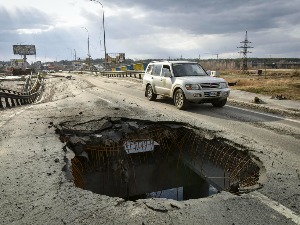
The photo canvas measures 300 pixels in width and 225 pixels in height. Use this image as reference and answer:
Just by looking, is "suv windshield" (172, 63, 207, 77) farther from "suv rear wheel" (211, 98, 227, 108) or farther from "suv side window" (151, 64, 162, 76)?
"suv rear wheel" (211, 98, 227, 108)

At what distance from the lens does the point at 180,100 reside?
1083 cm

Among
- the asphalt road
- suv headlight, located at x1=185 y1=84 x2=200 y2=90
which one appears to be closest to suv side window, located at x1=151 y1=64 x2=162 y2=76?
suv headlight, located at x1=185 y1=84 x2=200 y2=90

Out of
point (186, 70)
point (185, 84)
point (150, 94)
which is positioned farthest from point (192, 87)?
point (150, 94)

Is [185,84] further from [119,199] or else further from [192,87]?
[119,199]

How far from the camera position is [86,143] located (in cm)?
698

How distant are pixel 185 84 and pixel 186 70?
4.67 feet

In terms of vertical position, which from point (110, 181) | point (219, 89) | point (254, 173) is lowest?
point (110, 181)

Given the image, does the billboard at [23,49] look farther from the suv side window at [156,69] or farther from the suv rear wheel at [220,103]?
the suv rear wheel at [220,103]

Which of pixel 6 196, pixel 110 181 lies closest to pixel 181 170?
pixel 110 181

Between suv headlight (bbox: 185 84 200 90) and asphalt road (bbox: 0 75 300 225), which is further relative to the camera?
suv headlight (bbox: 185 84 200 90)

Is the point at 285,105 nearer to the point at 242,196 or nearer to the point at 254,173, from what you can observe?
the point at 254,173

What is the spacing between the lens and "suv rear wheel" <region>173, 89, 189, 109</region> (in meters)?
10.6

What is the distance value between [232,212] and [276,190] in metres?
1.00

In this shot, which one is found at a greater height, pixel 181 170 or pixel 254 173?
pixel 254 173
